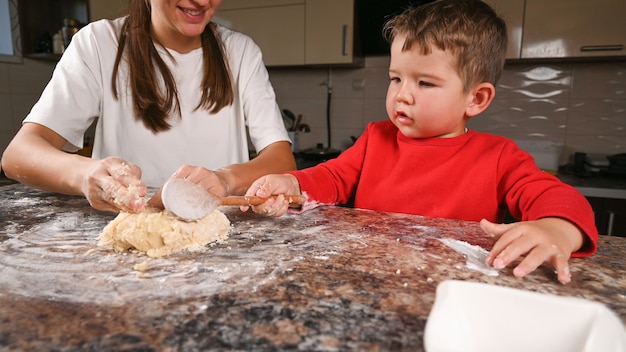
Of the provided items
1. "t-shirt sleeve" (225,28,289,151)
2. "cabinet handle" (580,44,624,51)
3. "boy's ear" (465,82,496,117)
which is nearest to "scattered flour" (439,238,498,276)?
"boy's ear" (465,82,496,117)

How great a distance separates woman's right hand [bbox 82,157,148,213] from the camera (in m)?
0.73

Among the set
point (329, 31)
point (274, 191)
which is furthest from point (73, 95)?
point (329, 31)

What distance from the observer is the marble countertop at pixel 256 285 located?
1.36ft

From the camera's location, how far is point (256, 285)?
0.53 meters

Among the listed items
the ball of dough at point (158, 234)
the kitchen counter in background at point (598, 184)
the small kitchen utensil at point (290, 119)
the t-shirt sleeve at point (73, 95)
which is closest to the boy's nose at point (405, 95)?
the ball of dough at point (158, 234)

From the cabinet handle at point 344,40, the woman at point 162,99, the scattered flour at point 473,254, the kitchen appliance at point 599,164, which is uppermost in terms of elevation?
the cabinet handle at point 344,40

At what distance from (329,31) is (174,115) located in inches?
60.0

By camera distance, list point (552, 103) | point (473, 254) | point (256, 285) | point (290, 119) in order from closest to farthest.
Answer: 1. point (256, 285)
2. point (473, 254)
3. point (552, 103)
4. point (290, 119)

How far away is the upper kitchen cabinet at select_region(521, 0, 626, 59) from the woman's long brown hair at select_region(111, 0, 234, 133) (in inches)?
69.0

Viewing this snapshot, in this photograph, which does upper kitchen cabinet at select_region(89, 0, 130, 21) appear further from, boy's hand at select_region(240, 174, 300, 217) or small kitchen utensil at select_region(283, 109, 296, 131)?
boy's hand at select_region(240, 174, 300, 217)

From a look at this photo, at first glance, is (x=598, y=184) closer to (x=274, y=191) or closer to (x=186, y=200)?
(x=274, y=191)

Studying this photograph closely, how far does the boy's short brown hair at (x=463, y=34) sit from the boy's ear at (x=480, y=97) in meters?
0.02

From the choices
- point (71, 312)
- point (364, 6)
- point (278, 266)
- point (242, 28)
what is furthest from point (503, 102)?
point (71, 312)

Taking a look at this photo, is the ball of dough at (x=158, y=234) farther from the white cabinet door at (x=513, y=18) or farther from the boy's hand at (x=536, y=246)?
the white cabinet door at (x=513, y=18)
